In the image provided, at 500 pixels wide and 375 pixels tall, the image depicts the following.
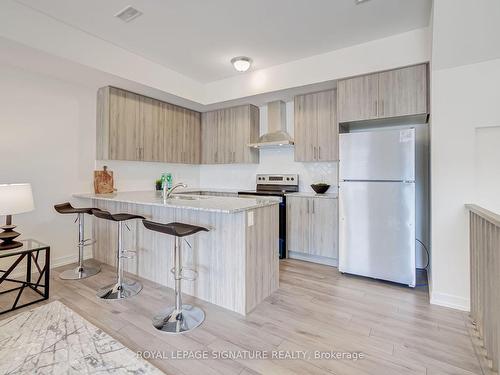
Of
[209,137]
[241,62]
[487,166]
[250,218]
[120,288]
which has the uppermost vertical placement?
[241,62]

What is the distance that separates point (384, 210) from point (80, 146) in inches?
158

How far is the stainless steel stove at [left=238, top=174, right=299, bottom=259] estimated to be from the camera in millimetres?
3887

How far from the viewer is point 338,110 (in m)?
3.33

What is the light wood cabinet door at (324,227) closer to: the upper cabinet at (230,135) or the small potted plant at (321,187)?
the small potted plant at (321,187)

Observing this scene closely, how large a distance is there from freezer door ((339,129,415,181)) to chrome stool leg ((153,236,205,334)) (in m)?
2.11

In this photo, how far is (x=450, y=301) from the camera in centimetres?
246

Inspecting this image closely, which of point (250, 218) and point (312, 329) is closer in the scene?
point (312, 329)

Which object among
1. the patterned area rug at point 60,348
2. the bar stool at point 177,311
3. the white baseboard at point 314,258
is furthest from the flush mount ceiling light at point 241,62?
the patterned area rug at point 60,348

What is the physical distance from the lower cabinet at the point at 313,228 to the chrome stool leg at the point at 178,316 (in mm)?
1857

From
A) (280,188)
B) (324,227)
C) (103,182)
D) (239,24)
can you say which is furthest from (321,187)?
(103,182)

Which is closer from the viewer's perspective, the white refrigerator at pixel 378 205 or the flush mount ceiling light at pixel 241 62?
the white refrigerator at pixel 378 205

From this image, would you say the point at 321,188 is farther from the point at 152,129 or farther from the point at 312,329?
the point at 152,129

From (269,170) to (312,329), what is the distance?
2.96 meters

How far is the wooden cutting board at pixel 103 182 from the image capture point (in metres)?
3.77
